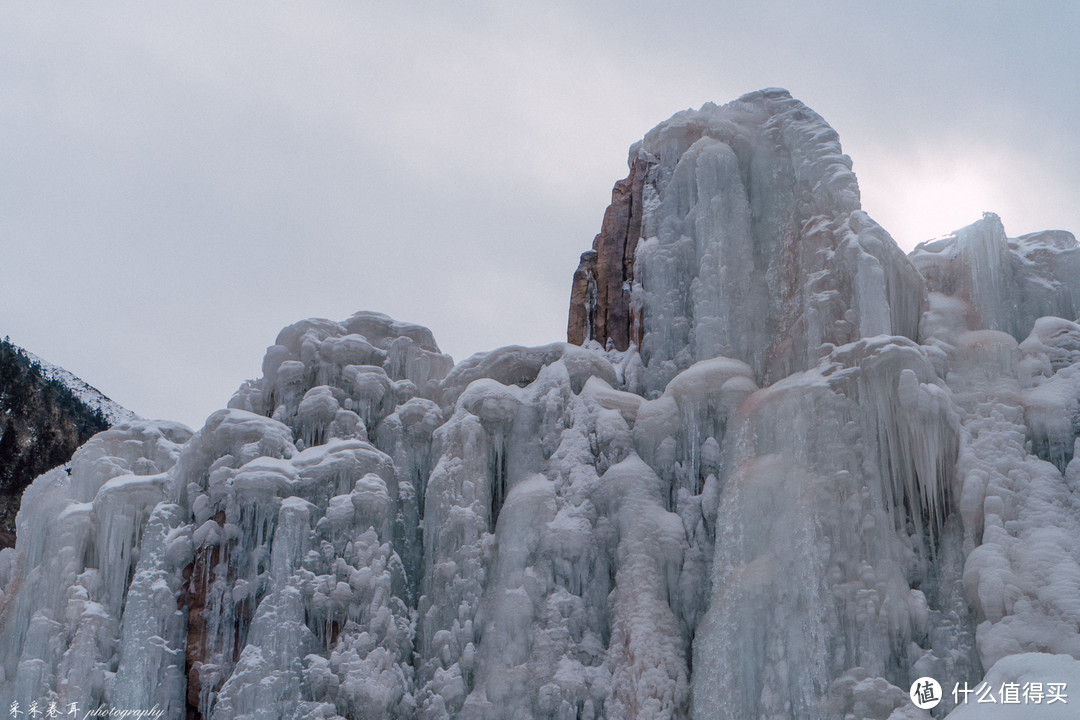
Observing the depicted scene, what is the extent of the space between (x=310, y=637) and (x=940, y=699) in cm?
811

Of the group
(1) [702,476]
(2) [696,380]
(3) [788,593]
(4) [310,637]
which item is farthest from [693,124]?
(4) [310,637]

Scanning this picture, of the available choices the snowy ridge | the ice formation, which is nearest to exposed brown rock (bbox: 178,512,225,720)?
the ice formation

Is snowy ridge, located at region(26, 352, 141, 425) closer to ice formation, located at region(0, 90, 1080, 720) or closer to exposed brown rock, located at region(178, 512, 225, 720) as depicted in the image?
ice formation, located at region(0, 90, 1080, 720)

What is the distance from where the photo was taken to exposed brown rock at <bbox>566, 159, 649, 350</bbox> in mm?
20828

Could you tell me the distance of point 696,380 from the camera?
56.6 feet

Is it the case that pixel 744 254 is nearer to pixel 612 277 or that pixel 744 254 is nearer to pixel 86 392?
pixel 612 277

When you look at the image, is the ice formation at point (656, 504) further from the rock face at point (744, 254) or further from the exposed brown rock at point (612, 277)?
the exposed brown rock at point (612, 277)

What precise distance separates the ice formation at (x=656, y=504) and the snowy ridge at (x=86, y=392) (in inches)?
783

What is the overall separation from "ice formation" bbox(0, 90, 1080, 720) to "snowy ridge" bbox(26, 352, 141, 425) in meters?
19.9

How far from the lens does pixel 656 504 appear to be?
16.7 m

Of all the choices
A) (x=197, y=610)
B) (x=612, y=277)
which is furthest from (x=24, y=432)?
A: (x=612, y=277)

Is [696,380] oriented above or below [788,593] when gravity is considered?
above

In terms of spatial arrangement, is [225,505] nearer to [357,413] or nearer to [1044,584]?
[357,413]

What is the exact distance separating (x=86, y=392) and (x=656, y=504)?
3057 centimetres
